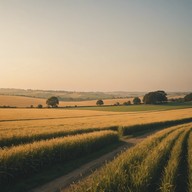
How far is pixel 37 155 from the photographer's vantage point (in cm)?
1292

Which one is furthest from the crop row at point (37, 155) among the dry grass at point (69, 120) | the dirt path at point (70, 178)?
the dry grass at point (69, 120)

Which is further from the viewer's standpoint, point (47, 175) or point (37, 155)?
point (37, 155)

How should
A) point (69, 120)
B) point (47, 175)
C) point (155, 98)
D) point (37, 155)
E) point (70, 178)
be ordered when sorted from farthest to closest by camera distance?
point (155, 98) < point (69, 120) < point (37, 155) < point (47, 175) < point (70, 178)

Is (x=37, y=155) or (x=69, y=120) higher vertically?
(x=37, y=155)

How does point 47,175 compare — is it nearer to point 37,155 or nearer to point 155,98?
point 37,155

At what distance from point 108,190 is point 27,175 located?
212 inches

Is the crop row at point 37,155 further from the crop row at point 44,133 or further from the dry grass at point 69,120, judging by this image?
the dry grass at point 69,120

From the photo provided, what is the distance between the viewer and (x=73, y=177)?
471 inches

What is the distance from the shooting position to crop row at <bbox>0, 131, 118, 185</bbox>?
11000 millimetres

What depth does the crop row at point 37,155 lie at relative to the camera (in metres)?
11.0

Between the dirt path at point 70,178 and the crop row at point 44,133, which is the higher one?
the crop row at point 44,133

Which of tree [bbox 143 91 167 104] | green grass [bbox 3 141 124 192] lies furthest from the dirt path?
tree [bbox 143 91 167 104]

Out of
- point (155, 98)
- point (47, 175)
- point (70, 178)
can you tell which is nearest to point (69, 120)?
point (47, 175)

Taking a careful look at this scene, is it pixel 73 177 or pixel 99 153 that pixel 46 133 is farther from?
pixel 73 177
